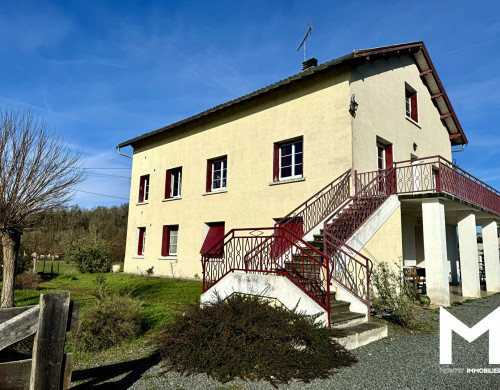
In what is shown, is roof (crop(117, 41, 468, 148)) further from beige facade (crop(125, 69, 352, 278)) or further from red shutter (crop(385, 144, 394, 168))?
red shutter (crop(385, 144, 394, 168))

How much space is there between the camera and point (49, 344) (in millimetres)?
2846

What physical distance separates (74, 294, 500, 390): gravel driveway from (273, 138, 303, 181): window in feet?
23.2

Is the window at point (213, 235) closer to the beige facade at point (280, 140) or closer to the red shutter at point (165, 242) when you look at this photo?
the beige facade at point (280, 140)

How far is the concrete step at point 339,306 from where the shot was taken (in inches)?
244

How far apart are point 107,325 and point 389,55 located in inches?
465

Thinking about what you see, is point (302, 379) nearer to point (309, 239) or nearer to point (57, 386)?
point (57, 386)

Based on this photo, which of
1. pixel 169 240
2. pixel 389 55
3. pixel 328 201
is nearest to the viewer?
pixel 328 201

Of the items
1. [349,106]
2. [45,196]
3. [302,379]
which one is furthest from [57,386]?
[349,106]

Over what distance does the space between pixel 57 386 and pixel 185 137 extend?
551 inches

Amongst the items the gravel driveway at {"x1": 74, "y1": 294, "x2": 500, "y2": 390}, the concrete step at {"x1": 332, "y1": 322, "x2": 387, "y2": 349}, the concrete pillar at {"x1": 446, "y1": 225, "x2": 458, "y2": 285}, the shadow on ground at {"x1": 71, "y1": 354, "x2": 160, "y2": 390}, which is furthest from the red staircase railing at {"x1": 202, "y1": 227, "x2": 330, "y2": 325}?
the concrete pillar at {"x1": 446, "y1": 225, "x2": 458, "y2": 285}

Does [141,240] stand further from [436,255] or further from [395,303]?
[395,303]

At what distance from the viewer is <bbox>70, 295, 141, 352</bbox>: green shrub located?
5605 mm

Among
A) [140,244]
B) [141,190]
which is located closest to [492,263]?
[140,244]

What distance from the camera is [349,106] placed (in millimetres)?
10461
